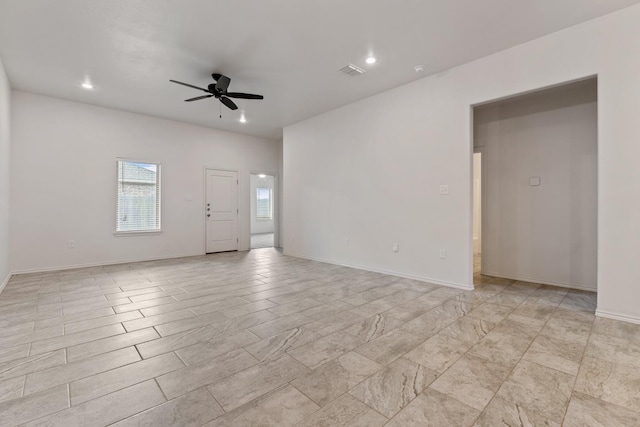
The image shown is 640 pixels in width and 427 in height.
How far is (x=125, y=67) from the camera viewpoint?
13.1ft

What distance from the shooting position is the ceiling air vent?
3.96 meters

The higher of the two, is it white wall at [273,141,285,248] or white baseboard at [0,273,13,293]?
white wall at [273,141,285,248]

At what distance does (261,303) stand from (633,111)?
13.7ft

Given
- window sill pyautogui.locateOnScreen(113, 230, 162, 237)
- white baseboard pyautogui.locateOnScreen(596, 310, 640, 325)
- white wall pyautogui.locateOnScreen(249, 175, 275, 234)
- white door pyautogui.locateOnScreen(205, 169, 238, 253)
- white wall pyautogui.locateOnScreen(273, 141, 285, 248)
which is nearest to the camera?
white baseboard pyautogui.locateOnScreen(596, 310, 640, 325)

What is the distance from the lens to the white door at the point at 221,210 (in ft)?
23.2

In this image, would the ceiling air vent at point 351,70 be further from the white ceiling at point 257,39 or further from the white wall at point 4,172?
the white wall at point 4,172

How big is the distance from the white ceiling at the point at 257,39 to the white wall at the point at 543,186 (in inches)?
50.3

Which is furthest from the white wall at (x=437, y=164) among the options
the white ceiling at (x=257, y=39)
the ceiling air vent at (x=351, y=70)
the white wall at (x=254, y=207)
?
the white wall at (x=254, y=207)

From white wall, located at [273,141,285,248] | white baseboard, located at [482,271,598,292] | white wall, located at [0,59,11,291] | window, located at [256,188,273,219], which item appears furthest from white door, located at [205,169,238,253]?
white baseboard, located at [482,271,598,292]

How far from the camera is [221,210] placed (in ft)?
23.9

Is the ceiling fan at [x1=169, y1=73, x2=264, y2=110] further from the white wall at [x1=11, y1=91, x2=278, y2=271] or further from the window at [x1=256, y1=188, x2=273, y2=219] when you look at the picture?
the window at [x1=256, y1=188, x2=273, y2=219]

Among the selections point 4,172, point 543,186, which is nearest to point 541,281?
point 543,186

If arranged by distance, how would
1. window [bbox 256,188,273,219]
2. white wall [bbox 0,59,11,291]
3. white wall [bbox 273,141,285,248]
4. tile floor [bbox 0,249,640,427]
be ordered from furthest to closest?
window [bbox 256,188,273,219]
white wall [bbox 273,141,285,248]
white wall [bbox 0,59,11,291]
tile floor [bbox 0,249,640,427]

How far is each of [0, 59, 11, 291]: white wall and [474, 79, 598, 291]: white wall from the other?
22.7 ft
